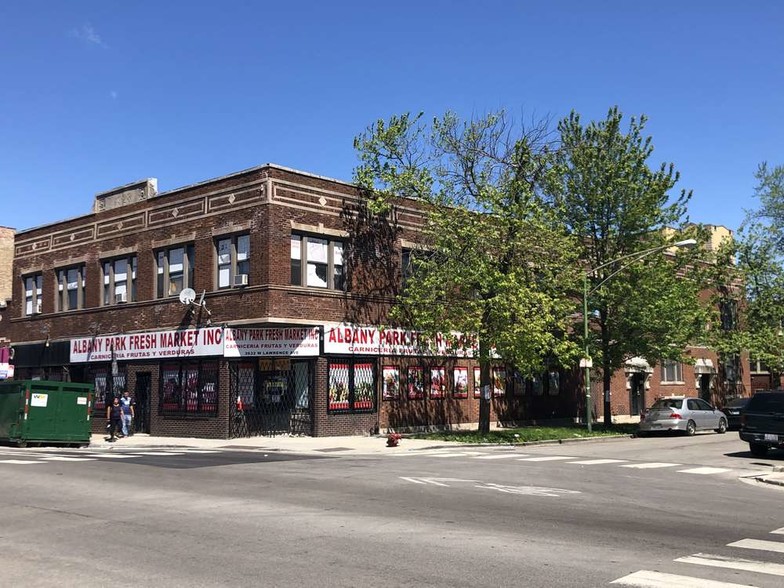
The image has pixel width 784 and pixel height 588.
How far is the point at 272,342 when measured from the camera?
27.2m

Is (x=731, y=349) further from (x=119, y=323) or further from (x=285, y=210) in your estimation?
(x=119, y=323)

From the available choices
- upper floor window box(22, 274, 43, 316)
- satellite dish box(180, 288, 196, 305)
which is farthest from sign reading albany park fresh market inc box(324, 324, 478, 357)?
upper floor window box(22, 274, 43, 316)

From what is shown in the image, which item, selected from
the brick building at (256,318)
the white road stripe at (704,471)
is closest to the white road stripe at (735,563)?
the white road stripe at (704,471)

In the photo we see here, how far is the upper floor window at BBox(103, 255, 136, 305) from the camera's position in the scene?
1270 inches

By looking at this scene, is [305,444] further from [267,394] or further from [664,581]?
[664,581]

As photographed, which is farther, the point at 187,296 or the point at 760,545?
the point at 187,296

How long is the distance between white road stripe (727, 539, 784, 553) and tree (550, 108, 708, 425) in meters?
21.4

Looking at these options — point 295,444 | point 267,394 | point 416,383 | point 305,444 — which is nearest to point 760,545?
point 305,444

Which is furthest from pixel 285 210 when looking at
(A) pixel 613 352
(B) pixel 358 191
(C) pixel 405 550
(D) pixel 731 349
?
(D) pixel 731 349

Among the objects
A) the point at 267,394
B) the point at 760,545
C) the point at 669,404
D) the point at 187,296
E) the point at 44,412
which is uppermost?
the point at 187,296

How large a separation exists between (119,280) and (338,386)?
11869 millimetres

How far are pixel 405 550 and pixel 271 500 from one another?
4.08 meters

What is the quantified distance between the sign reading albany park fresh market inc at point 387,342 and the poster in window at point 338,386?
68cm

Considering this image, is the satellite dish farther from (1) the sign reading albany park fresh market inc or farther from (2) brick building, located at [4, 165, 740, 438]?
(1) the sign reading albany park fresh market inc
